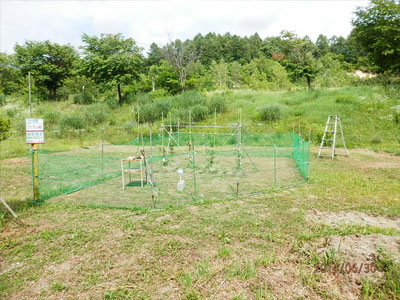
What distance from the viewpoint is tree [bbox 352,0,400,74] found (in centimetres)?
1962

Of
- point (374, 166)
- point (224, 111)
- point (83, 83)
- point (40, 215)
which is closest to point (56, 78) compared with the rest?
point (83, 83)

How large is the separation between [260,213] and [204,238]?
1.35 meters

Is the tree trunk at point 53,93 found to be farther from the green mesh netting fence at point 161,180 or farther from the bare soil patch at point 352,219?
the bare soil patch at point 352,219

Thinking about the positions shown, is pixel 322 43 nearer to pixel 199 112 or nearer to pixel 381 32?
pixel 381 32

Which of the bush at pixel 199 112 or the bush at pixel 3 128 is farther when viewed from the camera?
the bush at pixel 199 112

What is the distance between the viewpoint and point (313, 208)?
483cm

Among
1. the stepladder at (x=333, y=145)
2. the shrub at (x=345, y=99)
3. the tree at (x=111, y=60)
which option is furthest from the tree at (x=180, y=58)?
the stepladder at (x=333, y=145)

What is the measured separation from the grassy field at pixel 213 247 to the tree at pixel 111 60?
2077cm

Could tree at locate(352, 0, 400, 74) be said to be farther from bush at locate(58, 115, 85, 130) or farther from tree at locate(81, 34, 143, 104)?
bush at locate(58, 115, 85, 130)

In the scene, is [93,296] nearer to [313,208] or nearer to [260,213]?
[260,213]

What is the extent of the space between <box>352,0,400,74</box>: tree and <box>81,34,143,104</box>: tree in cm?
1995

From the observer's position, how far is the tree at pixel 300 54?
75.4 feet

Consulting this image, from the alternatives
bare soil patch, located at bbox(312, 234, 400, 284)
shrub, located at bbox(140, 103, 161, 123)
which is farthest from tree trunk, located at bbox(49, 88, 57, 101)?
bare soil patch, located at bbox(312, 234, 400, 284)
